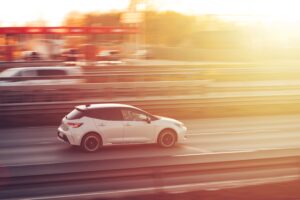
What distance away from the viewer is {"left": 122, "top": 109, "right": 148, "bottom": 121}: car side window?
16.1m

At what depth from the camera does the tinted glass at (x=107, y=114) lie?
51.8ft

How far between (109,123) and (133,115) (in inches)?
28.4

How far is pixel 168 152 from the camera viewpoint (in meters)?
15.6

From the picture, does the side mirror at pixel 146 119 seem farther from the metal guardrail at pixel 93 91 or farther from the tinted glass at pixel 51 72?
the tinted glass at pixel 51 72

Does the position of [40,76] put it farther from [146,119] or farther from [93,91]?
[146,119]

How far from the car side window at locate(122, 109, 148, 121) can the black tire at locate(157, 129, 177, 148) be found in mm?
628

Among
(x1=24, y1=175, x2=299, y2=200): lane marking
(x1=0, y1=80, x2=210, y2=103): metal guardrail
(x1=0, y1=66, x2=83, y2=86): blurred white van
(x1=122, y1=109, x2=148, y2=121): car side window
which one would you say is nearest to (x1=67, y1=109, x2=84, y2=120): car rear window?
(x1=122, y1=109, x2=148, y2=121): car side window

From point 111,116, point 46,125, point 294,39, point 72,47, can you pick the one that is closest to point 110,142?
point 111,116

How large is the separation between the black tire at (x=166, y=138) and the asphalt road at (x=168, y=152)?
202 mm

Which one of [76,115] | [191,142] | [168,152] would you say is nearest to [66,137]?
[76,115]

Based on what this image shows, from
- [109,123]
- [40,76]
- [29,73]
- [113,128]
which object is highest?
[29,73]

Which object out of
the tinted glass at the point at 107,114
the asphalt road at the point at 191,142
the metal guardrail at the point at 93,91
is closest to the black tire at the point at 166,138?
the asphalt road at the point at 191,142

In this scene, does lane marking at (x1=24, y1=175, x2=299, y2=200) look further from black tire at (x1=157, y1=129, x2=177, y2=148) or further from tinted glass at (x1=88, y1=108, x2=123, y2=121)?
tinted glass at (x1=88, y1=108, x2=123, y2=121)

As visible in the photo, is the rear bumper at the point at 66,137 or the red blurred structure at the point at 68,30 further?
the red blurred structure at the point at 68,30
